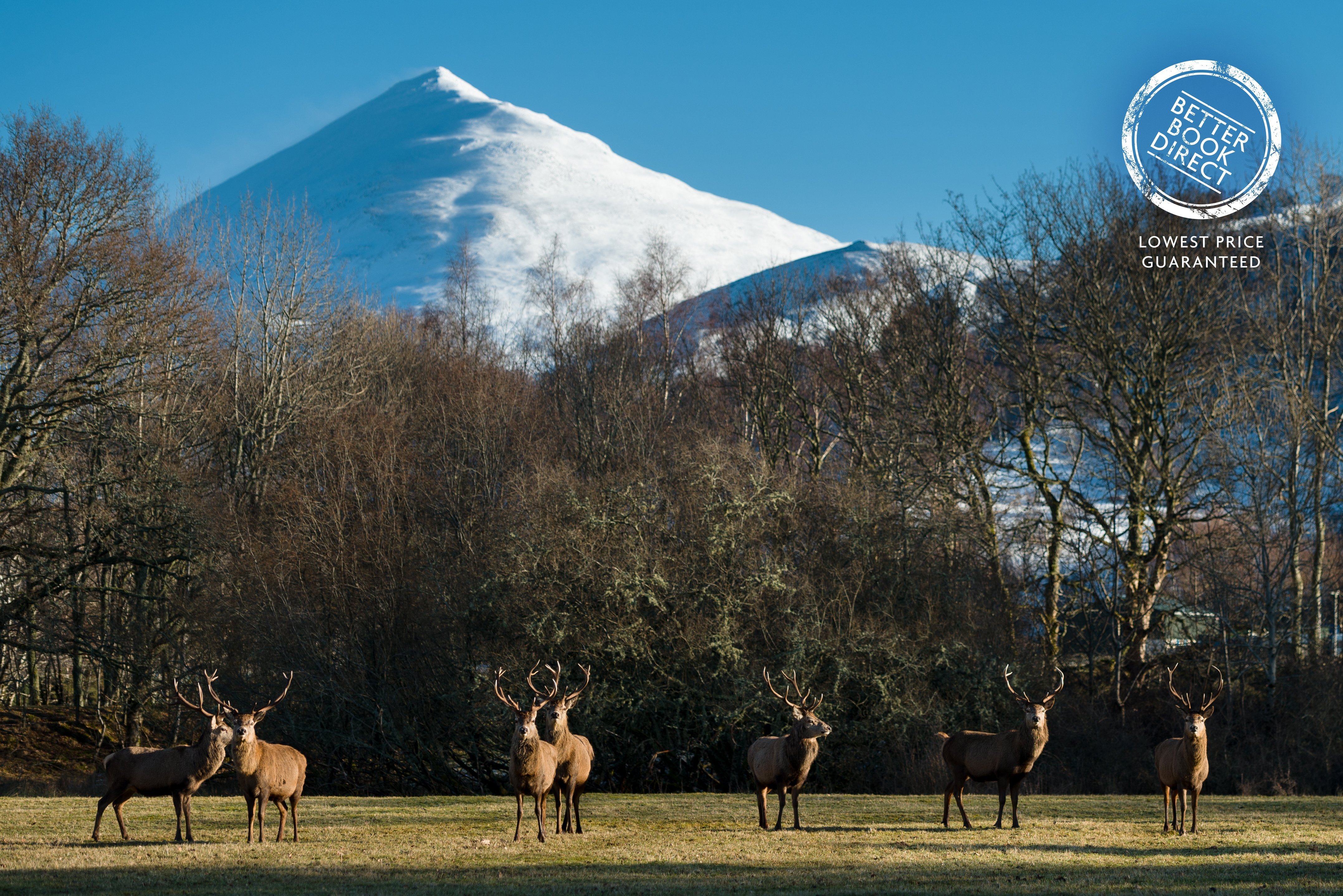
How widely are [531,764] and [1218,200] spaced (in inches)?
1011

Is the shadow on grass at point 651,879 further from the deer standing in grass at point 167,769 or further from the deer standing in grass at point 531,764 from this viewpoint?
the deer standing in grass at point 167,769

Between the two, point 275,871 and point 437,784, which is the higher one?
point 275,871

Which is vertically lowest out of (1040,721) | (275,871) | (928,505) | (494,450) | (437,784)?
(437,784)

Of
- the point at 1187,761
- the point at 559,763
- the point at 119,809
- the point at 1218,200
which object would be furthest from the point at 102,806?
the point at 1218,200

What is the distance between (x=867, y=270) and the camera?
4662cm

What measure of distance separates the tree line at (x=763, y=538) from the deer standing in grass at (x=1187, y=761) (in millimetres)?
10544

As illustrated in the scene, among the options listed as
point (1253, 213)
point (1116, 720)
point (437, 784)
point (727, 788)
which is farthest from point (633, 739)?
point (1253, 213)

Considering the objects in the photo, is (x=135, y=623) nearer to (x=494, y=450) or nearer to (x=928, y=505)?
(x=494, y=450)

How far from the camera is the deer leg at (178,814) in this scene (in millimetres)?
13336

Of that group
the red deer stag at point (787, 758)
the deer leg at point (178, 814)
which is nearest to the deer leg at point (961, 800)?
the red deer stag at point (787, 758)

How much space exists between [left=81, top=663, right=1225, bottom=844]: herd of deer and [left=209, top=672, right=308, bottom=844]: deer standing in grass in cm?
1

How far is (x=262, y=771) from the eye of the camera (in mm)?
13336

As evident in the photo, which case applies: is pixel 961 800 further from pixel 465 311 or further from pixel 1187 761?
pixel 465 311

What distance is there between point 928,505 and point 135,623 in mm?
22121
